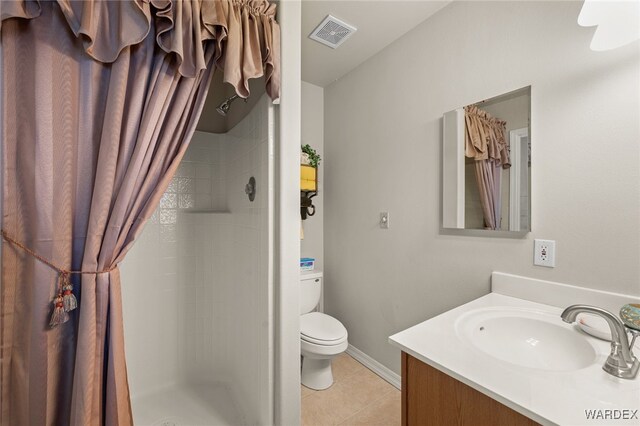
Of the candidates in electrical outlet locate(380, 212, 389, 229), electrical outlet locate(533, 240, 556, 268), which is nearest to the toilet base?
electrical outlet locate(380, 212, 389, 229)

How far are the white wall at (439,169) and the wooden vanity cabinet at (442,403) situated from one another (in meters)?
0.79

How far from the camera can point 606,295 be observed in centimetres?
107

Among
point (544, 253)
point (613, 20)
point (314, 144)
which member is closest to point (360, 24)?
point (314, 144)

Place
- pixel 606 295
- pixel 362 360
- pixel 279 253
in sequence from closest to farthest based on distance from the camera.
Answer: pixel 606 295
pixel 279 253
pixel 362 360

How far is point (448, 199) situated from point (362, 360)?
1.44 m

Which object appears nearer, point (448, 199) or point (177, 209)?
point (448, 199)

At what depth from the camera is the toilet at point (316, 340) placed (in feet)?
5.76

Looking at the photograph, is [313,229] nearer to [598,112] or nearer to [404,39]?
[404,39]

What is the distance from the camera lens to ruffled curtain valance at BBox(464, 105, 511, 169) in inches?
54.7

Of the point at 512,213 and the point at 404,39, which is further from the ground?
the point at 404,39

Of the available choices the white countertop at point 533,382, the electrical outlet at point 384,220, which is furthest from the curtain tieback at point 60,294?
the electrical outlet at point 384,220

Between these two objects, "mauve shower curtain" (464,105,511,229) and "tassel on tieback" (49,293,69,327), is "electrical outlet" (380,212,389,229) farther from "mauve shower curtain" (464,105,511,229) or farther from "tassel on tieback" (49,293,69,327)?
"tassel on tieback" (49,293,69,327)

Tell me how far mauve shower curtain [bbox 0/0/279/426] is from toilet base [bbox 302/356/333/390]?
123 cm

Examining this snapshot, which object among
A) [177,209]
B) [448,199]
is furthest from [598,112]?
[177,209]
